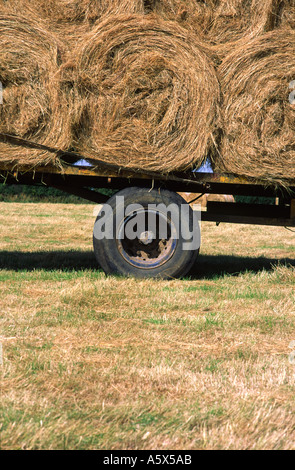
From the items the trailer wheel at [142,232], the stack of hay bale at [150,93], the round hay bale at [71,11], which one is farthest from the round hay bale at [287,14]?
the trailer wheel at [142,232]

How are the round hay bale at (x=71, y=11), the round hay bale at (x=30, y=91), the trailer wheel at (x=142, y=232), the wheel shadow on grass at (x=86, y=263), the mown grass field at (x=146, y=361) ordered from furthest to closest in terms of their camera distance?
the wheel shadow on grass at (x=86, y=263) → the trailer wheel at (x=142, y=232) → the round hay bale at (x=71, y=11) → the round hay bale at (x=30, y=91) → the mown grass field at (x=146, y=361)

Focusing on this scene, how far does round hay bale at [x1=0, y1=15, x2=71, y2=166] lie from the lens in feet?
16.7

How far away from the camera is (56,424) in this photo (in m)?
2.27

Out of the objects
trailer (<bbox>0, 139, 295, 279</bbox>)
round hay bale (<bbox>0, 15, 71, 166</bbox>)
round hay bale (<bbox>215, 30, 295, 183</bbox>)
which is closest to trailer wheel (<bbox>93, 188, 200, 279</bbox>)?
trailer (<bbox>0, 139, 295, 279</bbox>)

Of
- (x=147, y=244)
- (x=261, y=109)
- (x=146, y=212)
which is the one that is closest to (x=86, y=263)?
(x=147, y=244)

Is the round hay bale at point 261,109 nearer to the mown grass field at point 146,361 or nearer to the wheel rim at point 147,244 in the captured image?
the wheel rim at point 147,244

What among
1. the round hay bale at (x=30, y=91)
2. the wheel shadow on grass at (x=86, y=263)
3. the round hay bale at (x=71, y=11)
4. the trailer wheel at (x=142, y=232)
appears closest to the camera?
the round hay bale at (x=30, y=91)

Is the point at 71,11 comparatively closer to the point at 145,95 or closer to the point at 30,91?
the point at 30,91

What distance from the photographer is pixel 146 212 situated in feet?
18.2

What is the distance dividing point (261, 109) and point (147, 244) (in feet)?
5.78

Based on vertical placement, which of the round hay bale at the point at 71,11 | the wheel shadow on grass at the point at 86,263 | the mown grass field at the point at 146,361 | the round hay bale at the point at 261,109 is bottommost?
the wheel shadow on grass at the point at 86,263

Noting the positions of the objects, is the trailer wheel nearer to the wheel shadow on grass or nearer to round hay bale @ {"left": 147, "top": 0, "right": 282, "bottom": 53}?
the wheel shadow on grass

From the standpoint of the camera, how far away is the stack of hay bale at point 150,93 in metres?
5.12

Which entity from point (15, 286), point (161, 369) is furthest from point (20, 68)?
point (161, 369)
